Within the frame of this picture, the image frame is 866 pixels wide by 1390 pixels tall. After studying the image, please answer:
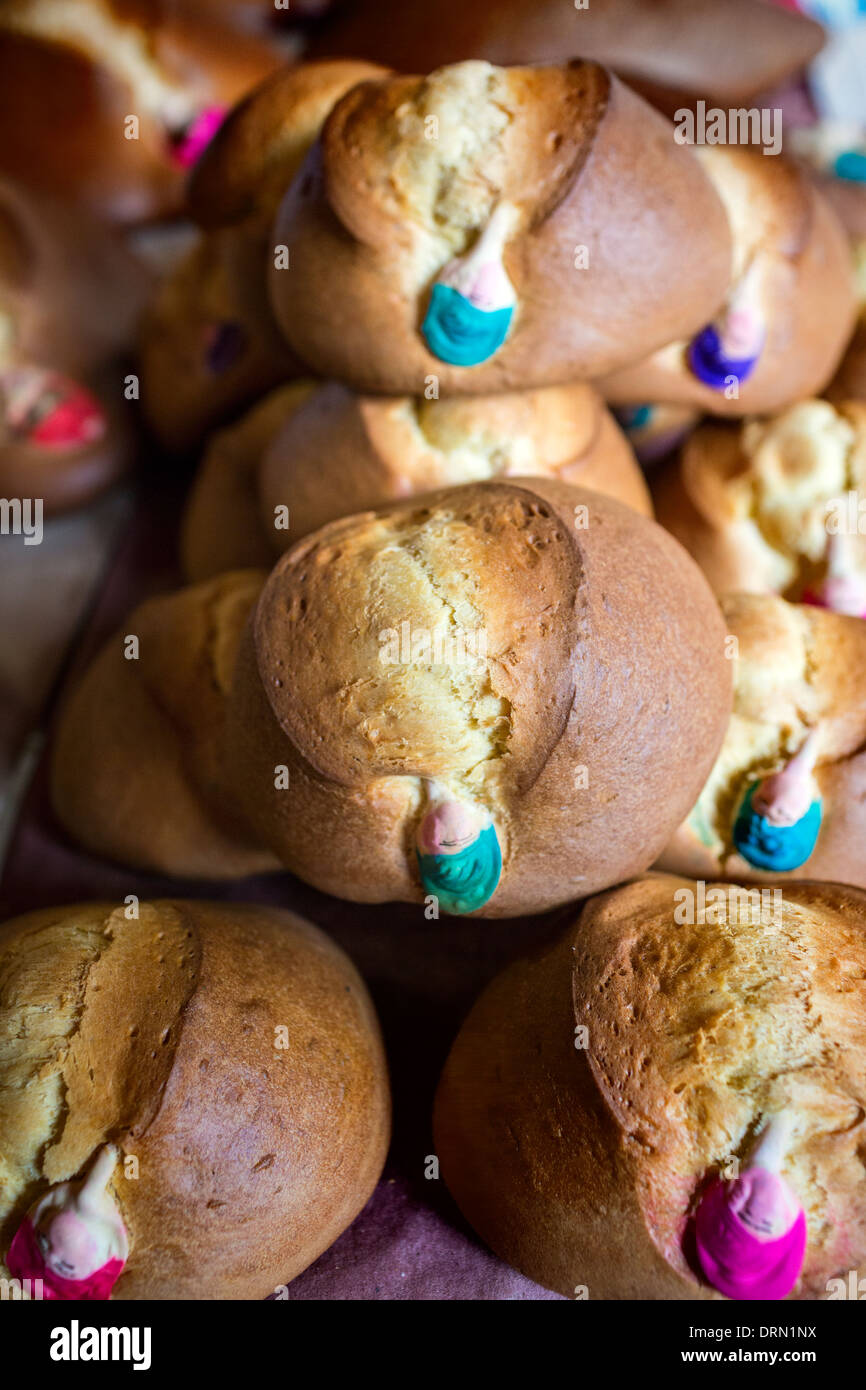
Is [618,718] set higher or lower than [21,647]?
higher

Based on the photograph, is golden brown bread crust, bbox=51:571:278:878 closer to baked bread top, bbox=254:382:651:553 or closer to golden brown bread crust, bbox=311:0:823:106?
baked bread top, bbox=254:382:651:553

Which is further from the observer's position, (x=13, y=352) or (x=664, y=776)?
(x=13, y=352)

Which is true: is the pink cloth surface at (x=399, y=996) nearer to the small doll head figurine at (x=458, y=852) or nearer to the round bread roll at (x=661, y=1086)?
the round bread roll at (x=661, y=1086)

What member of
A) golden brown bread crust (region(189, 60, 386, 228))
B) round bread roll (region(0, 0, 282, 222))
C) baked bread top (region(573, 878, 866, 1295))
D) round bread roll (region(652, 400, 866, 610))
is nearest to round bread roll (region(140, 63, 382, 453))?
golden brown bread crust (region(189, 60, 386, 228))

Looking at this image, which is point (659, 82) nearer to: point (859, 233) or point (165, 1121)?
point (859, 233)

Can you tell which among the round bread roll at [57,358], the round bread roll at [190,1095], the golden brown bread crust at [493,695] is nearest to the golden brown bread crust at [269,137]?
the round bread roll at [57,358]

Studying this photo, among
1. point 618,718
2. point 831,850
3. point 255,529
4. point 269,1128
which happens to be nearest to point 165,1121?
point 269,1128
